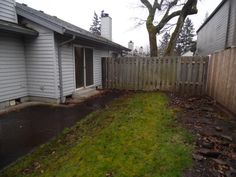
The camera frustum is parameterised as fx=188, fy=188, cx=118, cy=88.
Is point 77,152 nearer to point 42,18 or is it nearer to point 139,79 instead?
point 42,18

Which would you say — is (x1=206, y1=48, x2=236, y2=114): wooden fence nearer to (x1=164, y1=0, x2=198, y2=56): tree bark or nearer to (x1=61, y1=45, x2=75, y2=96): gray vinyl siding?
(x1=61, y1=45, x2=75, y2=96): gray vinyl siding

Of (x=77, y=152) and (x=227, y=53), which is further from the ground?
(x=227, y=53)

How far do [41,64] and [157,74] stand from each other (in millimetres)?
5160

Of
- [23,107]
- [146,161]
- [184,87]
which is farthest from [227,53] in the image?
[23,107]

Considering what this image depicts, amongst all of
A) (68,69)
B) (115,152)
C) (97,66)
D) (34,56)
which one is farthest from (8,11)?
(115,152)

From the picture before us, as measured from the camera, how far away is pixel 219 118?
4.83 m

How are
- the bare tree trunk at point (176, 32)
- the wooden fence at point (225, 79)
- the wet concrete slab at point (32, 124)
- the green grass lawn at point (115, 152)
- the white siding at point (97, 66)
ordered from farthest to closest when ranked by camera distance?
the bare tree trunk at point (176, 32) < the white siding at point (97, 66) < the wooden fence at point (225, 79) < the wet concrete slab at point (32, 124) < the green grass lawn at point (115, 152)

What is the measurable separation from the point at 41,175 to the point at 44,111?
363 cm

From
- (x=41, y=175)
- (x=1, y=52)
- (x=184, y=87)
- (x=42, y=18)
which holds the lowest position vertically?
(x=41, y=175)

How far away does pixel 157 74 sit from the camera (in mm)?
9016

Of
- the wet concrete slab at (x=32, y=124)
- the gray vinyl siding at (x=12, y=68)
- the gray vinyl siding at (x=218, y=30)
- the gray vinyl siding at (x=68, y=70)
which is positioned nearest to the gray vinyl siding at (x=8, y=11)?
the gray vinyl siding at (x=12, y=68)

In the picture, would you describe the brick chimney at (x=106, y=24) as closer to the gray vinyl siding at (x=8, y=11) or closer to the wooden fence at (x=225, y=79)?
the gray vinyl siding at (x=8, y=11)

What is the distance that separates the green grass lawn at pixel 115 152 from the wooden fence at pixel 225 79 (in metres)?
1.78

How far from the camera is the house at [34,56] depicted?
623cm
